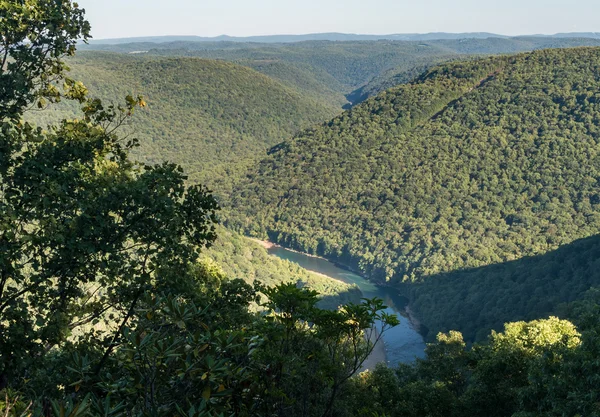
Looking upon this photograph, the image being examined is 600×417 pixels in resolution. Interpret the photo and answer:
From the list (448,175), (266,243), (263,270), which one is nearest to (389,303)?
(263,270)

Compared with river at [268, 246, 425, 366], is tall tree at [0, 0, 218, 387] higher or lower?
higher

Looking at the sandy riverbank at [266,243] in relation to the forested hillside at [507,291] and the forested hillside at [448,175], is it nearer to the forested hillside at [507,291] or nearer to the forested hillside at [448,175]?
the forested hillside at [448,175]

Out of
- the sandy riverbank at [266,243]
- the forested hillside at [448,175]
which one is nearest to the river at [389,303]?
the sandy riverbank at [266,243]

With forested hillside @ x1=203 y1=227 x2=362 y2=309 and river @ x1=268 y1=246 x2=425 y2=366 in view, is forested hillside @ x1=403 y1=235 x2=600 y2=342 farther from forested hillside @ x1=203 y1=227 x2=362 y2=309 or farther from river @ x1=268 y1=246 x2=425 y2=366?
forested hillside @ x1=203 y1=227 x2=362 y2=309

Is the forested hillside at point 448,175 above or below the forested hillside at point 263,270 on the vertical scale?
above

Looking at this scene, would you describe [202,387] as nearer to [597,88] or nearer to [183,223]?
[183,223]

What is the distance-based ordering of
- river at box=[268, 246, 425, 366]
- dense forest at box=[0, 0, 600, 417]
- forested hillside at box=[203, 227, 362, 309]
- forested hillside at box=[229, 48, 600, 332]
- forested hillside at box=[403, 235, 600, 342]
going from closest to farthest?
1. dense forest at box=[0, 0, 600, 417]
2. forested hillside at box=[403, 235, 600, 342]
3. river at box=[268, 246, 425, 366]
4. forested hillside at box=[203, 227, 362, 309]
5. forested hillside at box=[229, 48, 600, 332]

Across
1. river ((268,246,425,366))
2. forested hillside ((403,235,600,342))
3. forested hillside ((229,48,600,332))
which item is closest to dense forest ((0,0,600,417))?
forested hillside ((403,235,600,342))
